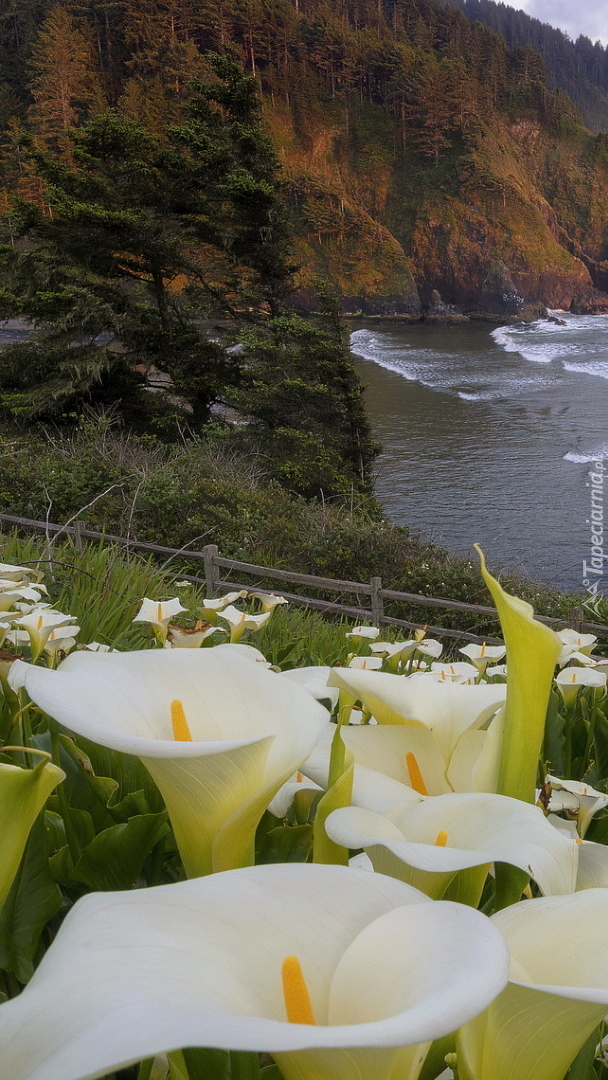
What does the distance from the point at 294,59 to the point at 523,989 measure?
35295 millimetres

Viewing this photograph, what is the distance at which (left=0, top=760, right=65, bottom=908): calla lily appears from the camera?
1.04 ft

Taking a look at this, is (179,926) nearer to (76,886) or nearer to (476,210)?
(76,886)

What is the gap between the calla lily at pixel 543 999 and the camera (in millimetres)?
275

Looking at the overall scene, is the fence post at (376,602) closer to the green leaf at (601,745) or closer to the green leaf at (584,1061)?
the green leaf at (601,745)

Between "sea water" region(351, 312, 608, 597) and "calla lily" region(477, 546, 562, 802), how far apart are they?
9912 millimetres

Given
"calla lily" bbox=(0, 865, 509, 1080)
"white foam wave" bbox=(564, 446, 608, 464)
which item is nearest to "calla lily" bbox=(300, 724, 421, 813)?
"calla lily" bbox=(0, 865, 509, 1080)

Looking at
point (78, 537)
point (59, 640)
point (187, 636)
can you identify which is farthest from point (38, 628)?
point (78, 537)

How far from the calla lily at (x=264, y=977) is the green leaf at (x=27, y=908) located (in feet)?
1.08

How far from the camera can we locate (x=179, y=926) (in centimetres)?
26

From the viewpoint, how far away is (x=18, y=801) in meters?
0.32

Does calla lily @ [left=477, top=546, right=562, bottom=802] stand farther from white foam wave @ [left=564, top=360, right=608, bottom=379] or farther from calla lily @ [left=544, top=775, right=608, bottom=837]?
white foam wave @ [left=564, top=360, right=608, bottom=379]

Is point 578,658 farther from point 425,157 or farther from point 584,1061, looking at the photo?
point 425,157

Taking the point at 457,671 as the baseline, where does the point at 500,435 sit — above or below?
below

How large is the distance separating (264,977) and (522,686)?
18 centimetres
